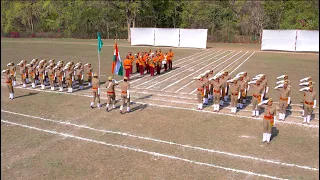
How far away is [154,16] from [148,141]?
5165 cm

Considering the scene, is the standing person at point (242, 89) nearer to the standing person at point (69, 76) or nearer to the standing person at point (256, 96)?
the standing person at point (256, 96)

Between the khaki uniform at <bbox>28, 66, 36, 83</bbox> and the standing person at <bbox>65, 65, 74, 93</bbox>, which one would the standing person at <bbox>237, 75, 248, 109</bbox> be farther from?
the khaki uniform at <bbox>28, 66, 36, 83</bbox>

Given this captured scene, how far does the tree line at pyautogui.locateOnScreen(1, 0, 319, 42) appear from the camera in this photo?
48.9 m

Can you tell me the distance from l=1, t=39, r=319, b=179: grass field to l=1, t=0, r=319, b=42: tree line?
35.6 m

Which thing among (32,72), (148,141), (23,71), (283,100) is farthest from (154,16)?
(148,141)

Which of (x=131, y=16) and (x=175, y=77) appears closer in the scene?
(x=175, y=77)

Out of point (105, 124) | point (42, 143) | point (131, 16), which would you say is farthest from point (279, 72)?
point (131, 16)

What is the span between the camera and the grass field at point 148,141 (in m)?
8.62

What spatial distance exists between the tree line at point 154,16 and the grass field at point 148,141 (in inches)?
1402

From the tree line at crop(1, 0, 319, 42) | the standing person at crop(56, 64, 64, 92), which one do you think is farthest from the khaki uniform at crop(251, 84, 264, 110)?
the tree line at crop(1, 0, 319, 42)

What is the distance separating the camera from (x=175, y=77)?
818 inches

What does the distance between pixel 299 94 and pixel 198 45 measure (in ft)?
74.7

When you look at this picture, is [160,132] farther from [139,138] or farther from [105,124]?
[105,124]

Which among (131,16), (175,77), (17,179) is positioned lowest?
(17,179)
